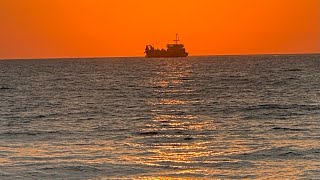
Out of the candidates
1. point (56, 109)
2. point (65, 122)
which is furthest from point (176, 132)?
point (56, 109)

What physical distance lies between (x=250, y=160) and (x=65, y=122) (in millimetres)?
20579

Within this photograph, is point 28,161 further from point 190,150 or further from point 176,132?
point 176,132

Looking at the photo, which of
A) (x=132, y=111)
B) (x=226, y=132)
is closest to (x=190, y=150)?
(x=226, y=132)

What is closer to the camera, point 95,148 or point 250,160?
point 250,160

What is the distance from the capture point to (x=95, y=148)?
30.0m

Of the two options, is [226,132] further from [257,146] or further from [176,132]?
[257,146]

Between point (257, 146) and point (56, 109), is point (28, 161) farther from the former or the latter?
point (56, 109)

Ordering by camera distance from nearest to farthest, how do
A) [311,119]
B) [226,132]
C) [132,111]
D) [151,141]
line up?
1. [151,141]
2. [226,132]
3. [311,119]
4. [132,111]

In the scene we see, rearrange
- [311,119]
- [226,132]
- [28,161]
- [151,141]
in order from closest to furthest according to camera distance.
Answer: [28,161] → [151,141] → [226,132] → [311,119]

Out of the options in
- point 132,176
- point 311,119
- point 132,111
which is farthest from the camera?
point 132,111

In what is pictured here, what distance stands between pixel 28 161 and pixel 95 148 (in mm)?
4876

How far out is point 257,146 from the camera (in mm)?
30062

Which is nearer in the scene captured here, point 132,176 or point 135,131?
point 132,176

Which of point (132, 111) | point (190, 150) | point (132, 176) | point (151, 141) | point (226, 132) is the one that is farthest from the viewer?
point (132, 111)
